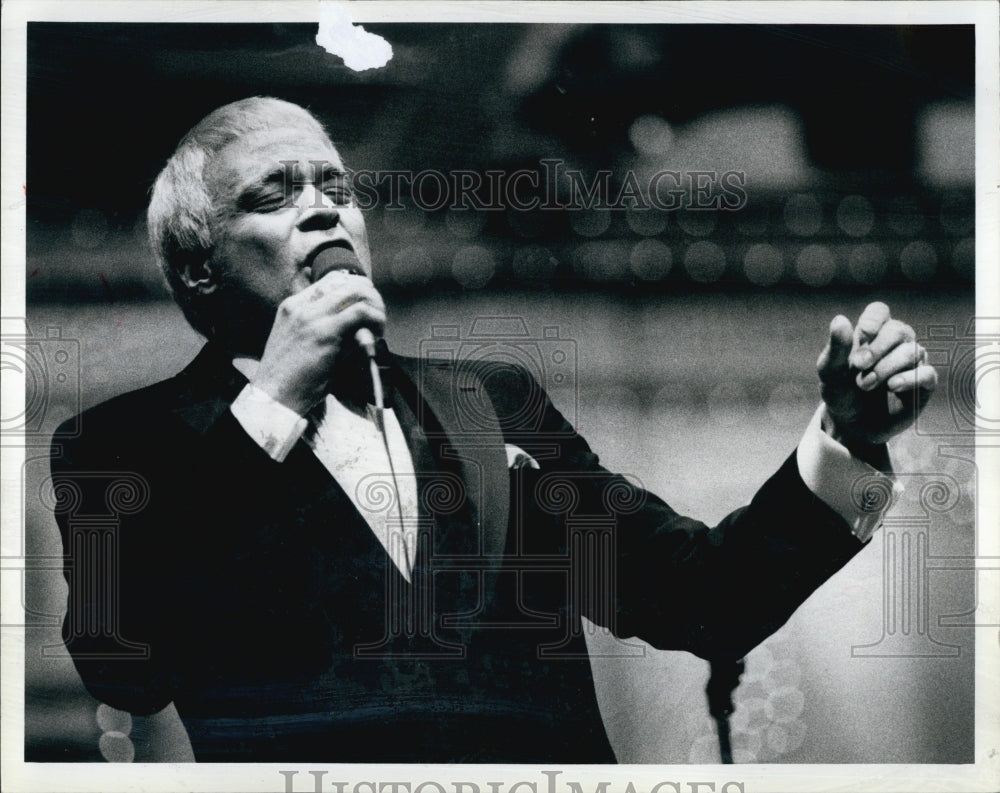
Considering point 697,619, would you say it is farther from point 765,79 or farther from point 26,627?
point 26,627

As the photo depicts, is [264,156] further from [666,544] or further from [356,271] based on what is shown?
[666,544]

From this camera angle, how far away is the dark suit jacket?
2.56 meters

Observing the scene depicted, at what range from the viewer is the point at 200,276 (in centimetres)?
259

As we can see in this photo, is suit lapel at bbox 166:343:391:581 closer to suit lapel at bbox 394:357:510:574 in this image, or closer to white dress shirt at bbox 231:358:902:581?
white dress shirt at bbox 231:358:902:581

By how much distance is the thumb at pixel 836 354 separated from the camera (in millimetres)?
2602

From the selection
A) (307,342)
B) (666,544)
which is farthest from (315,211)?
(666,544)

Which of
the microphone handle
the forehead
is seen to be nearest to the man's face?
the forehead

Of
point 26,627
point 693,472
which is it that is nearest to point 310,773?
point 26,627

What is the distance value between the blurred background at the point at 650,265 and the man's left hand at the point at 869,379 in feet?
0.17

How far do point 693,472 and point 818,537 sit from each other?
36 centimetres

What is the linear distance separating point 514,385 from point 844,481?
89 centimetres

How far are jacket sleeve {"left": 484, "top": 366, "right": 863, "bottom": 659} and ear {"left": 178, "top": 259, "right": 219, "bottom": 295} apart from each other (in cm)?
76

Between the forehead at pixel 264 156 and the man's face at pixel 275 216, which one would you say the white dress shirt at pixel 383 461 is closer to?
the man's face at pixel 275 216

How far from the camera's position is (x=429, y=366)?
2.60 meters
